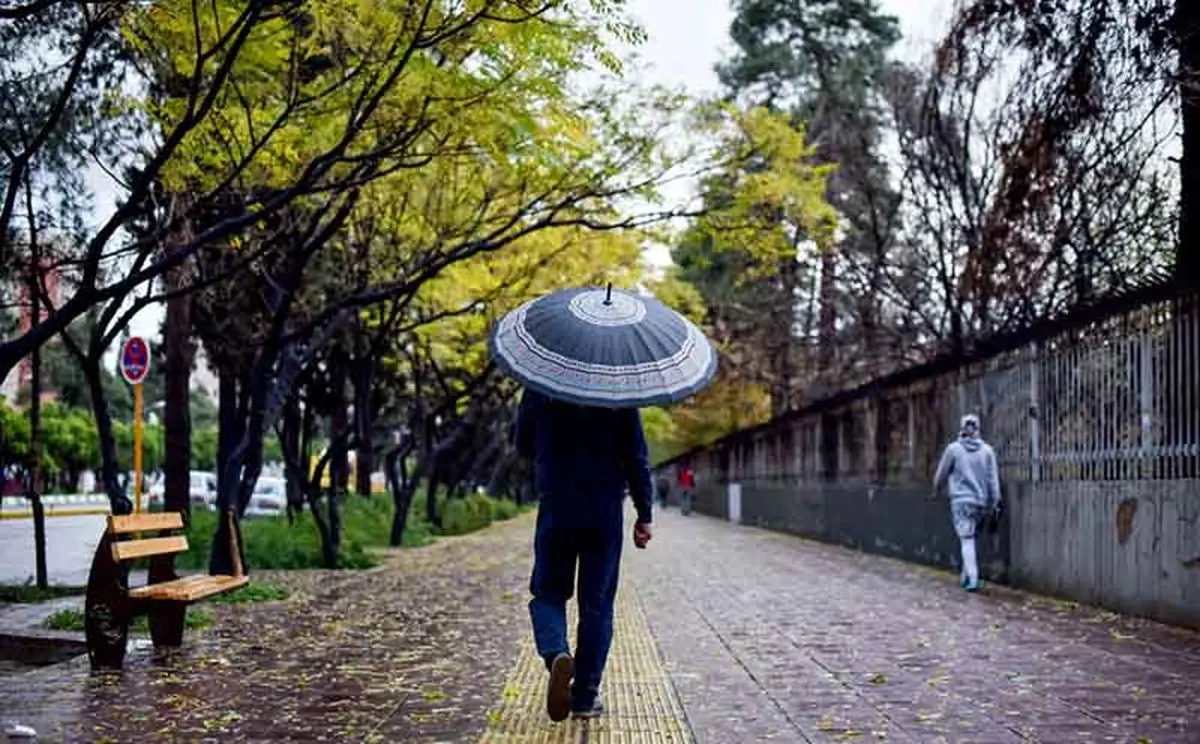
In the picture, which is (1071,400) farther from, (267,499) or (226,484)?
(267,499)

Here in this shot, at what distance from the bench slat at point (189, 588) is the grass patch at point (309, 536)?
5139mm

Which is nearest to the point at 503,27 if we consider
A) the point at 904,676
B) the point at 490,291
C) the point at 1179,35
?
the point at 904,676

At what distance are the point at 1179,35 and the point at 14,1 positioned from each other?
9.40 m

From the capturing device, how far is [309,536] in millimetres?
20875

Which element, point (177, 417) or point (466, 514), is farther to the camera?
point (466, 514)

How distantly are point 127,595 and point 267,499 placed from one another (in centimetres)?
3691

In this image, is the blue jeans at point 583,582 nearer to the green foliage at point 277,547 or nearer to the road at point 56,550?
the road at point 56,550

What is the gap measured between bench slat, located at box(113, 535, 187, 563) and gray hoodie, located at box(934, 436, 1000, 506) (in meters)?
8.26

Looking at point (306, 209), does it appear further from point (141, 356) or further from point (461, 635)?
point (461, 635)

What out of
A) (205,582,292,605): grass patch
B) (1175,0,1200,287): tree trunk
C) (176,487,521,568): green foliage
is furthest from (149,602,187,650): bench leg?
(1175,0,1200,287): tree trunk

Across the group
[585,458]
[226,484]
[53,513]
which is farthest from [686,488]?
[585,458]

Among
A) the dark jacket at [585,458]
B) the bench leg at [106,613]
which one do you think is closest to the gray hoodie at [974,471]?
the dark jacket at [585,458]

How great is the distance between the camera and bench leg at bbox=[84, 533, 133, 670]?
8898 millimetres

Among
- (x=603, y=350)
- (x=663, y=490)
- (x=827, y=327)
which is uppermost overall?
(x=827, y=327)
